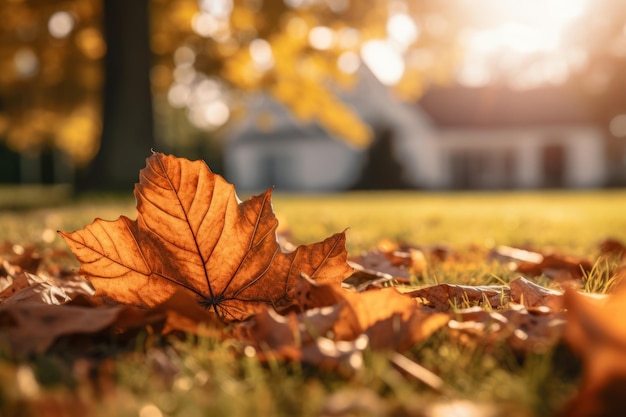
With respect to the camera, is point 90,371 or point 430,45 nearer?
point 90,371

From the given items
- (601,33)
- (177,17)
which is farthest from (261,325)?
(601,33)

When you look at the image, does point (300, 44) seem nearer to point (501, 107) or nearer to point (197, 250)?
point (197, 250)

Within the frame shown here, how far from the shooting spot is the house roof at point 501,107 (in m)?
33.3

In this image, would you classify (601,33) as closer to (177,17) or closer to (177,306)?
(177,17)

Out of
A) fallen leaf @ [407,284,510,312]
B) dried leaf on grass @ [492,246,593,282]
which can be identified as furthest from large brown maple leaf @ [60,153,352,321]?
dried leaf on grass @ [492,246,593,282]

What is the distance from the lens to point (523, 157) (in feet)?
111

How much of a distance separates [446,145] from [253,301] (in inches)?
1255

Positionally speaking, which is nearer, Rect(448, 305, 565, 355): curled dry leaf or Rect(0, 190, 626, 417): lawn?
Rect(0, 190, 626, 417): lawn

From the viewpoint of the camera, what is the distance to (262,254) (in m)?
1.72

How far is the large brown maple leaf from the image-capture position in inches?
63.9

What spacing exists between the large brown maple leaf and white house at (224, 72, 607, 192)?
30.1 meters

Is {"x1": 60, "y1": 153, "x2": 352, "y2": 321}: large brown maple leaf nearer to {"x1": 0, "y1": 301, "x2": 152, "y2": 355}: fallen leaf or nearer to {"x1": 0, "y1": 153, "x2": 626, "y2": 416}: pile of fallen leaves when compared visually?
{"x1": 0, "y1": 153, "x2": 626, "y2": 416}: pile of fallen leaves

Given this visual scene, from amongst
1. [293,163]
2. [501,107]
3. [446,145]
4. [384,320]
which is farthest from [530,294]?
[501,107]

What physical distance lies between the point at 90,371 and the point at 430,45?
49.1 ft
